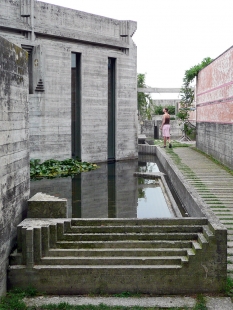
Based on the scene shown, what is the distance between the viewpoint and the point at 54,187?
13867 mm

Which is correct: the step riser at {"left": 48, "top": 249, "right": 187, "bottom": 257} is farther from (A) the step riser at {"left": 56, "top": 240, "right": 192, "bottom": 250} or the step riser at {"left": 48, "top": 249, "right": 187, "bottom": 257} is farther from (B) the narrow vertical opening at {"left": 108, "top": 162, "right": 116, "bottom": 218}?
(B) the narrow vertical opening at {"left": 108, "top": 162, "right": 116, "bottom": 218}

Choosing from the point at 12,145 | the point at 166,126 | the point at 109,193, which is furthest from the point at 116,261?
the point at 166,126

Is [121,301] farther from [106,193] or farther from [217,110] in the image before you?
[217,110]

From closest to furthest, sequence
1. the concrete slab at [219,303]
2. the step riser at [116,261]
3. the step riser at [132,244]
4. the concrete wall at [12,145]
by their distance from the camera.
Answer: the concrete slab at [219,303] → the concrete wall at [12,145] → the step riser at [116,261] → the step riser at [132,244]

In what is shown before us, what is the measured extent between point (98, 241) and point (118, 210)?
4667mm

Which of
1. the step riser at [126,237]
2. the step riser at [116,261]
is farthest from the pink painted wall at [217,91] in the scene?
the step riser at [116,261]

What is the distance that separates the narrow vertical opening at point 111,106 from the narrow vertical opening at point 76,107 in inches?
72.4

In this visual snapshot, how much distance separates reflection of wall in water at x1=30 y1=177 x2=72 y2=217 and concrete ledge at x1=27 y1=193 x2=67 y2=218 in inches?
193

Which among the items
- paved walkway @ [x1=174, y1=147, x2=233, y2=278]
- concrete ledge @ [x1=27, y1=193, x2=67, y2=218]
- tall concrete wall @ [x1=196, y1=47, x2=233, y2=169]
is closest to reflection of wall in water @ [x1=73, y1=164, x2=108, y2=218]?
paved walkway @ [x1=174, y1=147, x2=233, y2=278]

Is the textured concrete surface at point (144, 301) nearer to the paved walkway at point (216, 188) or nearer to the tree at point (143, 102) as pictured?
the paved walkway at point (216, 188)

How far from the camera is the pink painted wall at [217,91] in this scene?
50.0 ft

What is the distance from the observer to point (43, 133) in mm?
17266

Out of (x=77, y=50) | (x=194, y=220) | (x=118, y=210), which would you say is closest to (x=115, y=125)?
(x=77, y=50)

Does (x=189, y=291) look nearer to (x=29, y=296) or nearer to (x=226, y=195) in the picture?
(x=29, y=296)
